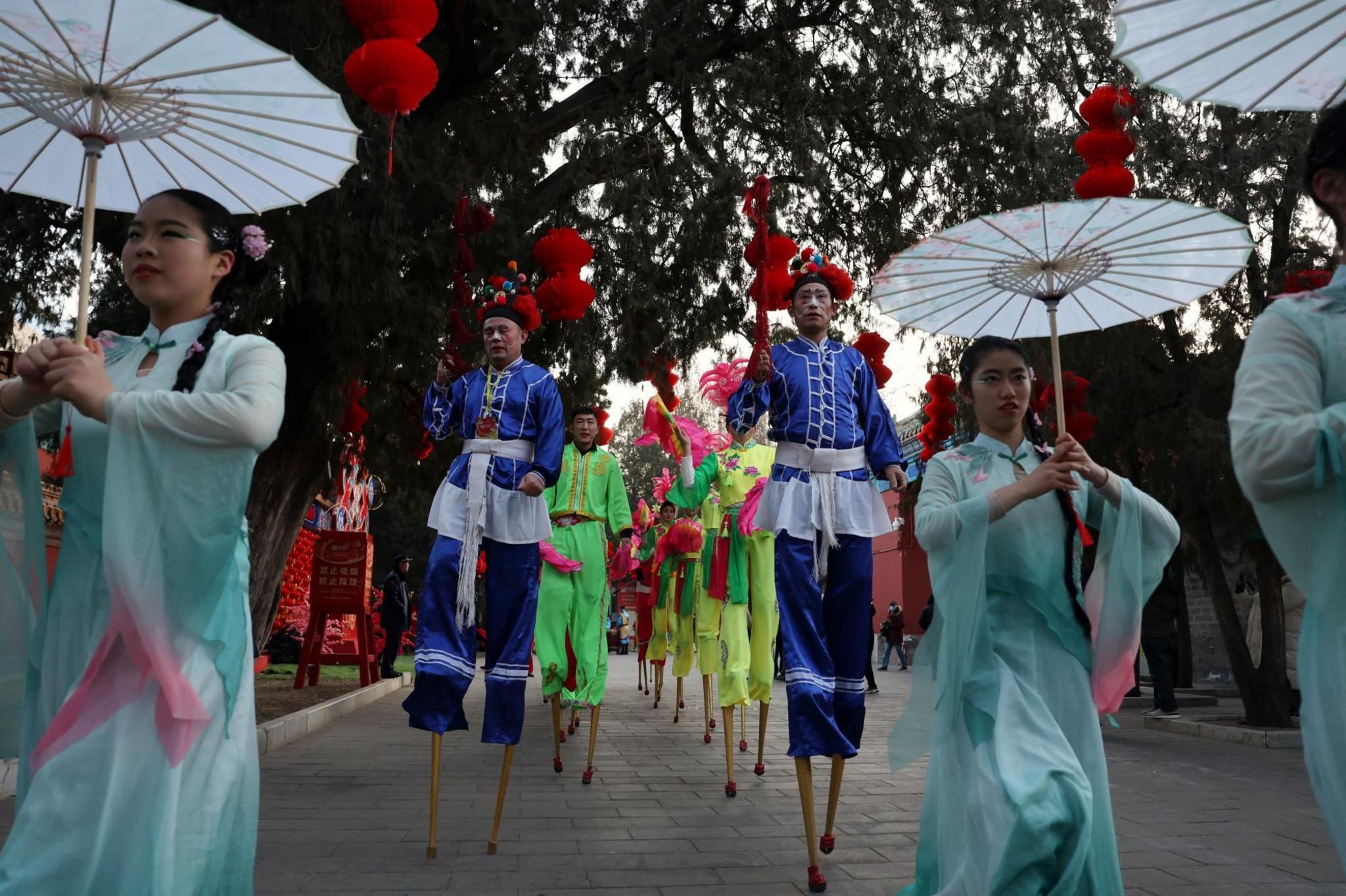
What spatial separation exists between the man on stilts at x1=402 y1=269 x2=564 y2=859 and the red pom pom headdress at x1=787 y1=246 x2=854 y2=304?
128 centimetres

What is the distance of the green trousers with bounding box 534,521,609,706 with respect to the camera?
6.68 meters

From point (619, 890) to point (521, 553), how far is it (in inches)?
64.4

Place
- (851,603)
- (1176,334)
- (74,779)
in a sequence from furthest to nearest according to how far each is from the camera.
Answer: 1. (1176,334)
2. (851,603)
3. (74,779)

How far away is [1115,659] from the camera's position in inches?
126

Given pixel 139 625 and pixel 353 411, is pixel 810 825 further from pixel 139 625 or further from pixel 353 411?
pixel 353 411

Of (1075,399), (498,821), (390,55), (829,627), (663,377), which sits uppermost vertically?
(390,55)

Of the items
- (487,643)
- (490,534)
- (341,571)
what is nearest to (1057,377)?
(490,534)

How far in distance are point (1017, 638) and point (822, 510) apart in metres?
1.37

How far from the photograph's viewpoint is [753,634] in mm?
7105

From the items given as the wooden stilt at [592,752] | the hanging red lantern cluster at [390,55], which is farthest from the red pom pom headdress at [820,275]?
the wooden stilt at [592,752]

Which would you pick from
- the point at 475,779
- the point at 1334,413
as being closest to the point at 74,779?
the point at 1334,413

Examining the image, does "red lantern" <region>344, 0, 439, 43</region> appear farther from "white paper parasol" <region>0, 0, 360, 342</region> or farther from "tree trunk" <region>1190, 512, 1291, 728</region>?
"tree trunk" <region>1190, 512, 1291, 728</region>

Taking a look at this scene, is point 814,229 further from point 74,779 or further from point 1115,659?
point 74,779

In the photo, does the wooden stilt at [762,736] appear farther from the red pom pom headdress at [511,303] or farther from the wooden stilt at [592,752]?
the red pom pom headdress at [511,303]
